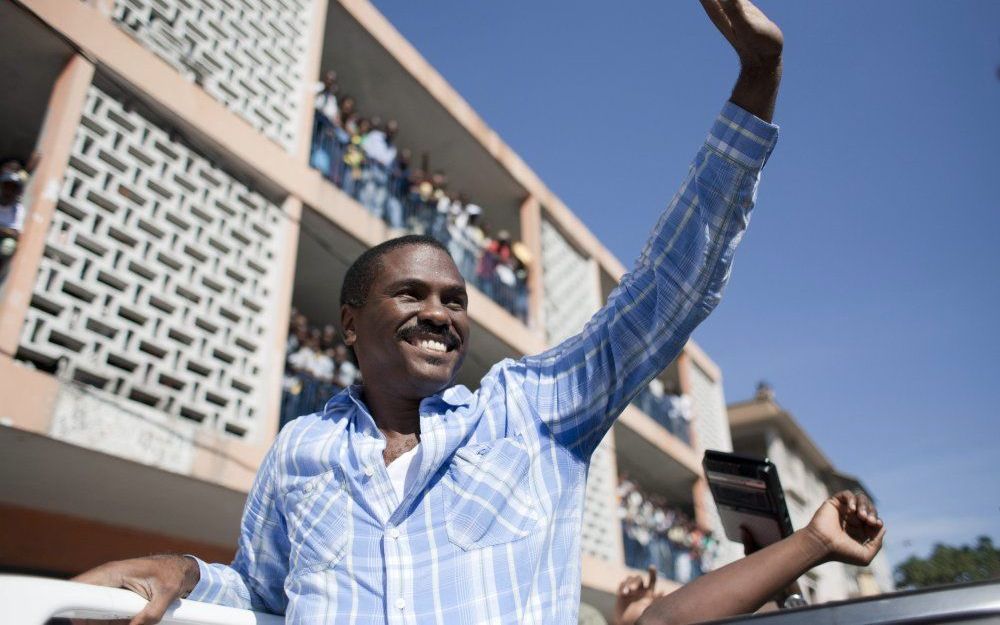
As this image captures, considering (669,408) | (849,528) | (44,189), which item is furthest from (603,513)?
(849,528)

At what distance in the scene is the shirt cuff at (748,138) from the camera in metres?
1.24

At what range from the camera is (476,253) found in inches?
375

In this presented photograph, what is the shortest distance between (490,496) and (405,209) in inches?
290

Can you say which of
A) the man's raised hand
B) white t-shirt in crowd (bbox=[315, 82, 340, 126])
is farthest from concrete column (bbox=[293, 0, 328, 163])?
the man's raised hand

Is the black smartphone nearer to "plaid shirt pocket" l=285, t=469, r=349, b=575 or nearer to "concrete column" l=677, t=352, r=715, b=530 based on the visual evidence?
"plaid shirt pocket" l=285, t=469, r=349, b=575

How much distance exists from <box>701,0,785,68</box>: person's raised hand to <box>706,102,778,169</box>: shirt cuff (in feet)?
0.28

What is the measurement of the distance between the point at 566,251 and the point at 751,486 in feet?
33.8

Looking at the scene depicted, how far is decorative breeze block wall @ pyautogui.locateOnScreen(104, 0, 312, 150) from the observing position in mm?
5816

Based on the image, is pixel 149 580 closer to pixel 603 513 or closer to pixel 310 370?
pixel 310 370

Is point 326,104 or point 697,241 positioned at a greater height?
point 326,104

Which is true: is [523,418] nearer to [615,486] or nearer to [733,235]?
[733,235]

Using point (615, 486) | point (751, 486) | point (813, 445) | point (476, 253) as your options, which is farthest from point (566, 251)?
point (813, 445)

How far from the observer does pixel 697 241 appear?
1267 mm

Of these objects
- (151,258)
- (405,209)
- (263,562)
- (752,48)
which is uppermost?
(405,209)
